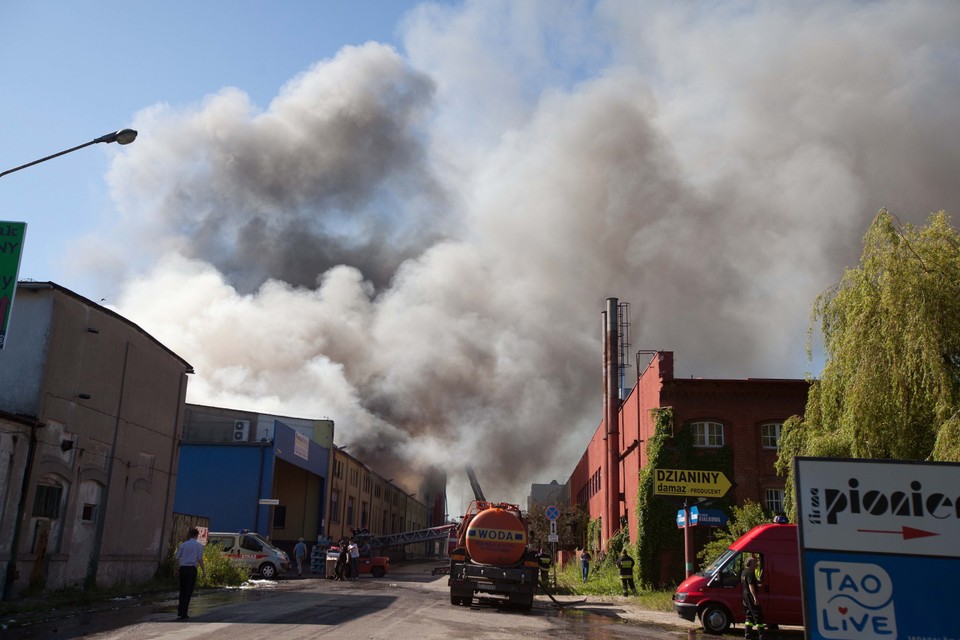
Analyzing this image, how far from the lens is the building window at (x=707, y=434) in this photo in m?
26.9

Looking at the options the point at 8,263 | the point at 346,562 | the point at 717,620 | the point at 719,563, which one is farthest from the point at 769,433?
the point at 8,263

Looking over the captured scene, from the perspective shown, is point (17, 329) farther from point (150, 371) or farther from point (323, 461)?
point (323, 461)

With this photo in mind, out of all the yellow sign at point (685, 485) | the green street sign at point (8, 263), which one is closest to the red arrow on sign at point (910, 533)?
the green street sign at point (8, 263)

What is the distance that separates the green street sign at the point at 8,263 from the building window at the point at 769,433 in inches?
886

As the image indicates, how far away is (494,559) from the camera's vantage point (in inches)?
722

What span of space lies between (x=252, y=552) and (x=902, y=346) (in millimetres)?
22486

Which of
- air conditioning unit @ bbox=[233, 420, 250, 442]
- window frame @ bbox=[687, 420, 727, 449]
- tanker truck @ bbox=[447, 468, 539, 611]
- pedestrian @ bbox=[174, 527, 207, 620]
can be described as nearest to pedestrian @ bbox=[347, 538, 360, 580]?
tanker truck @ bbox=[447, 468, 539, 611]

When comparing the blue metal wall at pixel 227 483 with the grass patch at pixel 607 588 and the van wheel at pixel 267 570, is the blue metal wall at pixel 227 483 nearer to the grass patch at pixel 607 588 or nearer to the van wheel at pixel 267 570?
the van wheel at pixel 267 570

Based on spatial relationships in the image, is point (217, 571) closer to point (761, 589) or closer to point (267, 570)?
point (267, 570)

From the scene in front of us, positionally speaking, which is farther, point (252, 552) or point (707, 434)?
point (252, 552)

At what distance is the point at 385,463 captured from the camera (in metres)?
44.4

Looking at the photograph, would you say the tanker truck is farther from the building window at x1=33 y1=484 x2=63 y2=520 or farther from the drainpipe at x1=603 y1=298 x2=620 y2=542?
the drainpipe at x1=603 y1=298 x2=620 y2=542

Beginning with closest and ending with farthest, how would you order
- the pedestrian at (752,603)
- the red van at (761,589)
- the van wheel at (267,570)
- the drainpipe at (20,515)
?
the pedestrian at (752,603) → the red van at (761,589) → the drainpipe at (20,515) → the van wheel at (267,570)

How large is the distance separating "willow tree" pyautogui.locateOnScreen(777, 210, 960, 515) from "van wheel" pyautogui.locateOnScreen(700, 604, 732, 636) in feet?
12.3
